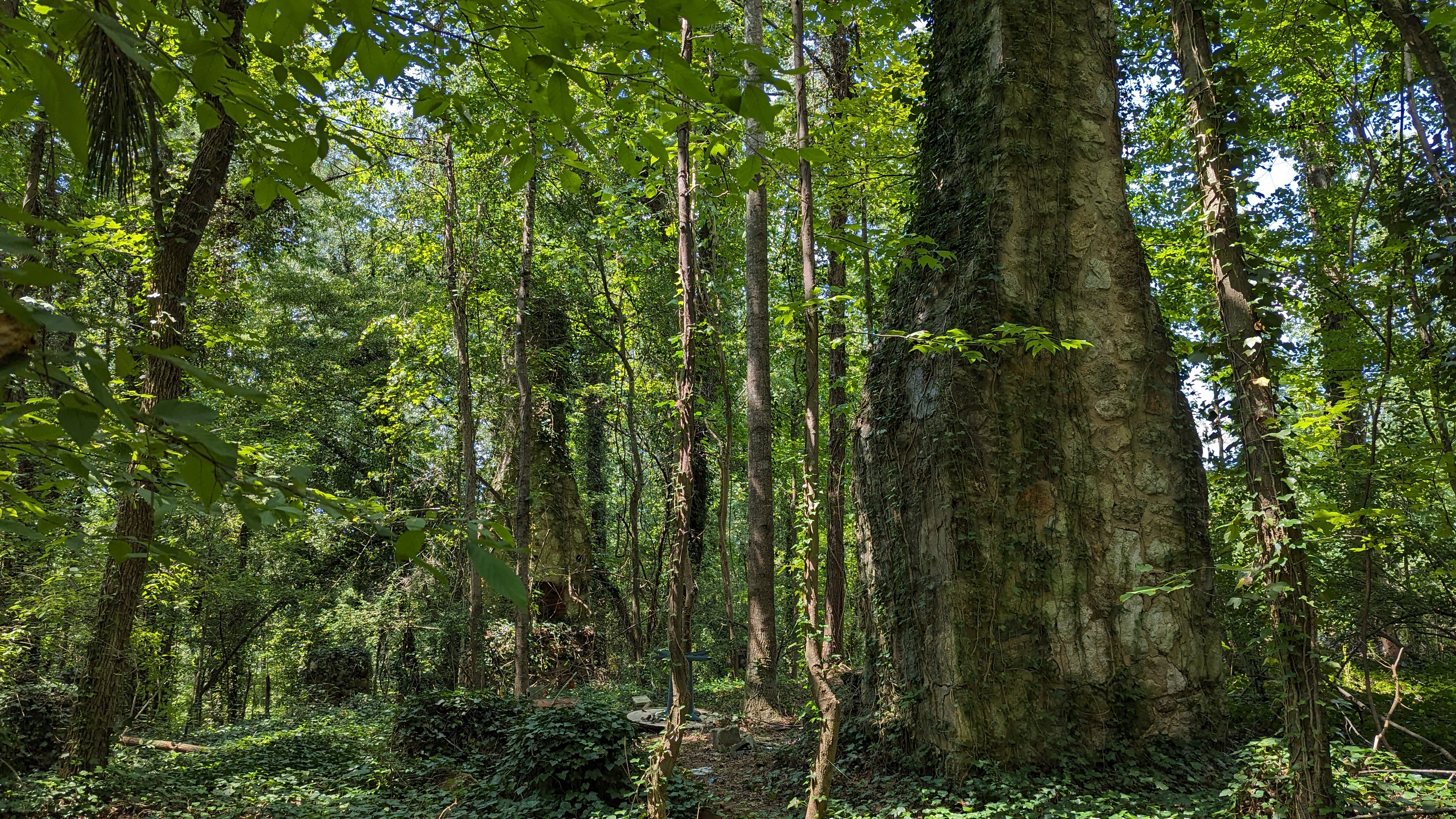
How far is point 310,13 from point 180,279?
21.3 feet

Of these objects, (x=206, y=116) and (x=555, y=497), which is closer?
(x=206, y=116)

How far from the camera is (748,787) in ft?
21.5

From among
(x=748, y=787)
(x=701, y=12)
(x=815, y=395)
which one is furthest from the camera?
(x=748, y=787)

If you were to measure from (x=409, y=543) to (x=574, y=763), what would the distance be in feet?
17.4

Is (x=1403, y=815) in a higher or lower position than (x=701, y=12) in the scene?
lower

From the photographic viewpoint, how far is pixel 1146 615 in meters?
5.73

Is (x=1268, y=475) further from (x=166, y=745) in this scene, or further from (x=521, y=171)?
(x=166, y=745)

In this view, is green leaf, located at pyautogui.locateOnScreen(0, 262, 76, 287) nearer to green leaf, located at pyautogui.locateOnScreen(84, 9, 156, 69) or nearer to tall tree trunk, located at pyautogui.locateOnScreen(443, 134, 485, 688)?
green leaf, located at pyautogui.locateOnScreen(84, 9, 156, 69)

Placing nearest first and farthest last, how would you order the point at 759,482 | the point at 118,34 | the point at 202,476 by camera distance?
the point at 118,34 < the point at 202,476 < the point at 759,482

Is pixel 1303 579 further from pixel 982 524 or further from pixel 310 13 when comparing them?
pixel 310 13

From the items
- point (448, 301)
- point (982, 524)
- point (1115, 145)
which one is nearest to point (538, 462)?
point (448, 301)

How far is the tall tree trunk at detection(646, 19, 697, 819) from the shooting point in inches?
152

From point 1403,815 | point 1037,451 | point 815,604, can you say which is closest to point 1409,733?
point 1403,815

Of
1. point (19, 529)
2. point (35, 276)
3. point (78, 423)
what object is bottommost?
point (19, 529)
